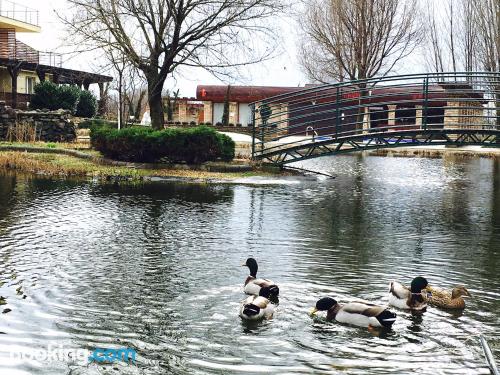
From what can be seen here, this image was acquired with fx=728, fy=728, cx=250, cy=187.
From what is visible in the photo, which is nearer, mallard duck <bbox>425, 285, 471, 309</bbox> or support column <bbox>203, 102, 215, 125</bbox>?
mallard duck <bbox>425, 285, 471, 309</bbox>

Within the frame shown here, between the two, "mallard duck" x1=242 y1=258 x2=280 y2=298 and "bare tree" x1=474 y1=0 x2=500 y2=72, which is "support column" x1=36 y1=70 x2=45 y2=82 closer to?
"bare tree" x1=474 y1=0 x2=500 y2=72

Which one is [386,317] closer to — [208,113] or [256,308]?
[256,308]

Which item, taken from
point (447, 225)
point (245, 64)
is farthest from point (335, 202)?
point (245, 64)

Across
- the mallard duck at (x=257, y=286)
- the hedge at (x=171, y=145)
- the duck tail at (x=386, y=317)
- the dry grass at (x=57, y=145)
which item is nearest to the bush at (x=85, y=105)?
the dry grass at (x=57, y=145)

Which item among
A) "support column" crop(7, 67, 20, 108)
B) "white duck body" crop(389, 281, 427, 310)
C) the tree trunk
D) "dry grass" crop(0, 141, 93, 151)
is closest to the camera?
"white duck body" crop(389, 281, 427, 310)

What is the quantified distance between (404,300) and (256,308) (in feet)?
5.95

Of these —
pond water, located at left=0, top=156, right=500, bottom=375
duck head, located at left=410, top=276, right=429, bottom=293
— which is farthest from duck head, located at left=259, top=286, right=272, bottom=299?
duck head, located at left=410, top=276, right=429, bottom=293

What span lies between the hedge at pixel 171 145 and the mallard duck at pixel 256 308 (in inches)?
636

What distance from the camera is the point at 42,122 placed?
1289 inches

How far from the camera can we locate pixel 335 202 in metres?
18.7

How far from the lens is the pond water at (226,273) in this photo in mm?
6820

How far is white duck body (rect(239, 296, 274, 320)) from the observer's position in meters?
7.72

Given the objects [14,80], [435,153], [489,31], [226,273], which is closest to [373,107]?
[435,153]

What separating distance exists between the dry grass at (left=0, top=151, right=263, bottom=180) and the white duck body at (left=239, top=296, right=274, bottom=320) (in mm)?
14160
